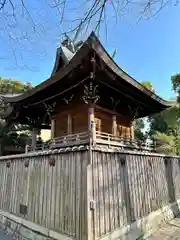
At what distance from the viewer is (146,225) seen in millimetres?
4762

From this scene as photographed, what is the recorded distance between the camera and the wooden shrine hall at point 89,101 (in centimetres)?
578

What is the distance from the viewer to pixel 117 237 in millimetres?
3781

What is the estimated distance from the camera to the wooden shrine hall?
578 cm

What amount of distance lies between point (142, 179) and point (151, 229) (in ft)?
4.24

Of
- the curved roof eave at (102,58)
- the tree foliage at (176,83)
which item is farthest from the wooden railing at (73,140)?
the tree foliage at (176,83)

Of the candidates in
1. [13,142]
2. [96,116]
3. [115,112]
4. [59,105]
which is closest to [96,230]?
[96,116]

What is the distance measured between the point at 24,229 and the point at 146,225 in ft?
10.3

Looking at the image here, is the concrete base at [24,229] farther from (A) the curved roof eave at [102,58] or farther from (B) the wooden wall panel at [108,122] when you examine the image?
(A) the curved roof eave at [102,58]

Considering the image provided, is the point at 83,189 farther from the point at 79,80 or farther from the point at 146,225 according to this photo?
the point at 79,80

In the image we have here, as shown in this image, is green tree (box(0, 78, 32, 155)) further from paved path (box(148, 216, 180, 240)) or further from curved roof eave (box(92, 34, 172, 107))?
paved path (box(148, 216, 180, 240))

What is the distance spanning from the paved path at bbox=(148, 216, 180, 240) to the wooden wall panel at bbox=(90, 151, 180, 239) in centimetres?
52

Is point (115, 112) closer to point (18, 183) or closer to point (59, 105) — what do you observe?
point (59, 105)

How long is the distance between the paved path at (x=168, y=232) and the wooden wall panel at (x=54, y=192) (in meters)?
2.32

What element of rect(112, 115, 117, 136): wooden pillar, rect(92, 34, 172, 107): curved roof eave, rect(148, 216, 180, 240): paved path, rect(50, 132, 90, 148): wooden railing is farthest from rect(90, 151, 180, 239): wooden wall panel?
rect(92, 34, 172, 107): curved roof eave
